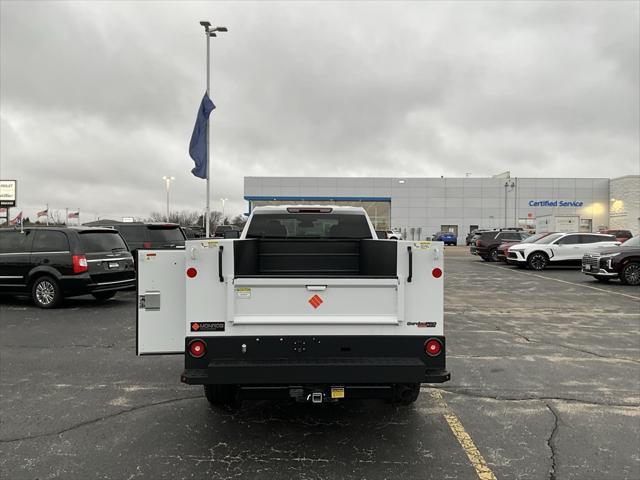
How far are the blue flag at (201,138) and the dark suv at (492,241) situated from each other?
1532cm

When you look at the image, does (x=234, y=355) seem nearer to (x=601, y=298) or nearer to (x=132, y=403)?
(x=132, y=403)

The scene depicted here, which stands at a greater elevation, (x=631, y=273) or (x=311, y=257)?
(x=311, y=257)

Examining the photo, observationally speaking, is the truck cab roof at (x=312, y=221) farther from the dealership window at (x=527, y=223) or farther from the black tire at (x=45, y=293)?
the dealership window at (x=527, y=223)

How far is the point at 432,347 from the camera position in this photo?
3557 mm

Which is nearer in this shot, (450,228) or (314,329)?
(314,329)

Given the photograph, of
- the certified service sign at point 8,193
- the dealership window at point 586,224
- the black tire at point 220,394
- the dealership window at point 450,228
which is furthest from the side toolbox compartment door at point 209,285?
the dealership window at point 586,224

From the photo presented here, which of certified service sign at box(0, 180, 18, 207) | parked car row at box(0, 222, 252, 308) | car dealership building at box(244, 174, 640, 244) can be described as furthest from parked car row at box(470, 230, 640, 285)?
car dealership building at box(244, 174, 640, 244)

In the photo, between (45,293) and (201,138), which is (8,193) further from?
(45,293)

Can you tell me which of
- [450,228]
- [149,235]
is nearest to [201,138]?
[149,235]

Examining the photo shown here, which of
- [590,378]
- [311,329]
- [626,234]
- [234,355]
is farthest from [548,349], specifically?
[626,234]

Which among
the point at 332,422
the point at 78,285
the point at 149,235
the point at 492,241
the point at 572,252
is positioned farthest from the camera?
the point at 492,241

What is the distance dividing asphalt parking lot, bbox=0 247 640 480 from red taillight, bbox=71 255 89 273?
8.87 feet

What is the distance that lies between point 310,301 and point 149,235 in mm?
11145

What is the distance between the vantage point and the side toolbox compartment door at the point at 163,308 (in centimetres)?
383
